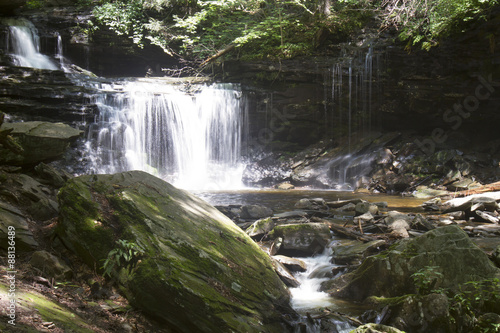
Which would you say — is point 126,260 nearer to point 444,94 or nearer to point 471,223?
point 471,223

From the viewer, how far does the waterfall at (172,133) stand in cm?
1456

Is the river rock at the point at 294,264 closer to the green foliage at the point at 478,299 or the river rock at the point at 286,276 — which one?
the river rock at the point at 286,276

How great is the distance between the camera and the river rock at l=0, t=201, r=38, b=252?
352cm

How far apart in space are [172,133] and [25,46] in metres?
8.38

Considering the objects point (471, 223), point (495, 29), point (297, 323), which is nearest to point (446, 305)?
point (297, 323)

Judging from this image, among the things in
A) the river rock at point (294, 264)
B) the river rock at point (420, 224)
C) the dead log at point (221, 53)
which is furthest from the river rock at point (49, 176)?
the dead log at point (221, 53)

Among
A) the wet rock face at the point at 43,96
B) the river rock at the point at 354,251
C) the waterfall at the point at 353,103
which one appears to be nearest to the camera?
the river rock at the point at 354,251

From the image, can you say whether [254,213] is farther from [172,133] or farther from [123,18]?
[123,18]

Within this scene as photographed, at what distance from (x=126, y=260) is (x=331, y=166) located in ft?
44.4

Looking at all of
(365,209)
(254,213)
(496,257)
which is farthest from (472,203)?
(254,213)

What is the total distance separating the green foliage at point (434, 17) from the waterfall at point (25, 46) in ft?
51.1

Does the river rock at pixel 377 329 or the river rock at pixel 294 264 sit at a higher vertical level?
the river rock at pixel 377 329

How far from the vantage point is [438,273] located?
3.89m

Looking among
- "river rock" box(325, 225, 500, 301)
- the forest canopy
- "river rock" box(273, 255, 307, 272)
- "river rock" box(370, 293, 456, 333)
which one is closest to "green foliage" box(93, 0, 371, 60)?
the forest canopy
